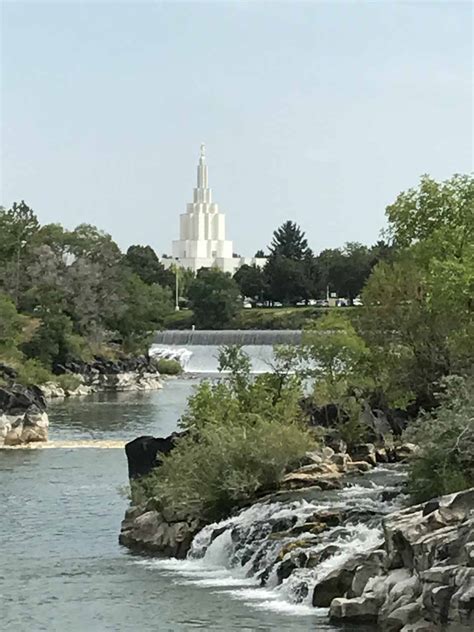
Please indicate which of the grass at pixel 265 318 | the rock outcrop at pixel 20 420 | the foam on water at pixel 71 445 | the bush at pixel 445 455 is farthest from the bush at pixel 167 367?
the bush at pixel 445 455

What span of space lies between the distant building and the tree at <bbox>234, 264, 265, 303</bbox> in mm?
44281

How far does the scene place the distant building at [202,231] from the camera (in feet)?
590

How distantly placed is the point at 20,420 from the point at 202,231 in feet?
431

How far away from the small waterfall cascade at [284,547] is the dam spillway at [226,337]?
67.1 m

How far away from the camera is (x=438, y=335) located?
37.6 m

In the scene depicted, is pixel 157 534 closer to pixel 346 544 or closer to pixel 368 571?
pixel 346 544

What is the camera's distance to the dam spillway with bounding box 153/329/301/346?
9825 cm

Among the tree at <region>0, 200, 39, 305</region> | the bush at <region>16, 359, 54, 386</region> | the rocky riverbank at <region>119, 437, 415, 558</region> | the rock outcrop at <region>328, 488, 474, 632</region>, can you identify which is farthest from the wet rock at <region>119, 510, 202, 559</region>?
the tree at <region>0, 200, 39, 305</region>

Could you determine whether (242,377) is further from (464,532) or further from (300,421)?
(464,532)

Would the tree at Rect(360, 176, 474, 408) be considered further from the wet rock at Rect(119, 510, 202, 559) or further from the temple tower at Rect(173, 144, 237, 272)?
the temple tower at Rect(173, 144, 237, 272)

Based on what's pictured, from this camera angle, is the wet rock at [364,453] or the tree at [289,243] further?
the tree at [289,243]

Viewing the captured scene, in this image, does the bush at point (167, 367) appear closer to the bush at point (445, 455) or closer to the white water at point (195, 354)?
the white water at point (195, 354)

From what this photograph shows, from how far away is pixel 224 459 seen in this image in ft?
92.6

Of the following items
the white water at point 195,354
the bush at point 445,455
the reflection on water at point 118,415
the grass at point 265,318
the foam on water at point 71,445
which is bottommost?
the foam on water at point 71,445
